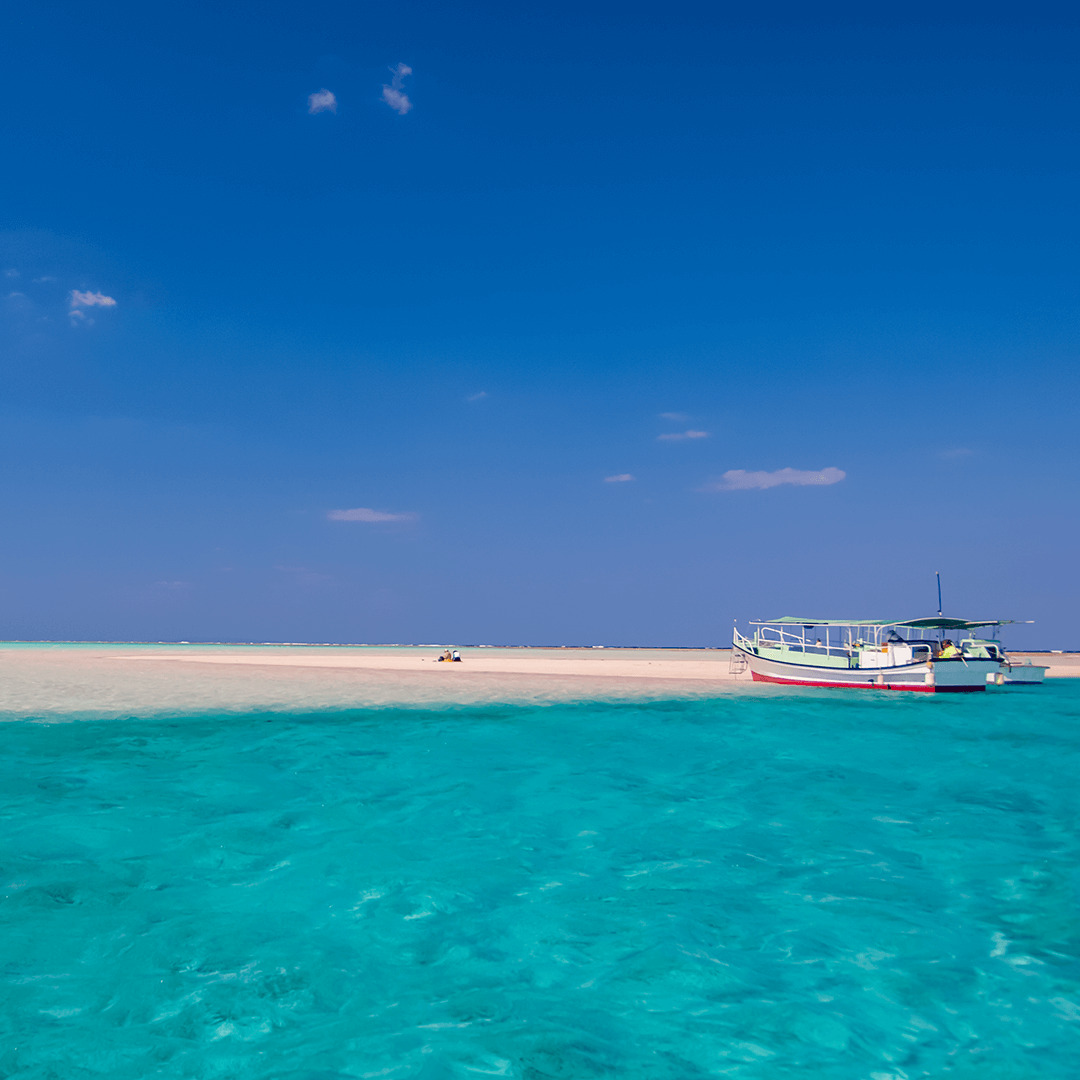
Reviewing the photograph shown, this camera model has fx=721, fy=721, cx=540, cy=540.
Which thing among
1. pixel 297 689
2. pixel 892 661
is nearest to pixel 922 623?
pixel 892 661

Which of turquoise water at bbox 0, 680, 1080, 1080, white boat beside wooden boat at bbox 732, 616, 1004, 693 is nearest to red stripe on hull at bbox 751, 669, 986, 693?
white boat beside wooden boat at bbox 732, 616, 1004, 693

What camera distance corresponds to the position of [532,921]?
9617mm

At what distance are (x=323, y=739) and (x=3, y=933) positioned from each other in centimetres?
1609

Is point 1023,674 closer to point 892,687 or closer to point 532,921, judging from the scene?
point 892,687

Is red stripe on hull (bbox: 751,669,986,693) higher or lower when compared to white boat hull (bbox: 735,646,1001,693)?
lower

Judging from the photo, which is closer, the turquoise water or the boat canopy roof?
the turquoise water

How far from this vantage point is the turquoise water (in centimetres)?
673

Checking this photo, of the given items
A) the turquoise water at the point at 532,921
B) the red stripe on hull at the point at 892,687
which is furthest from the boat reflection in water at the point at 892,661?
the turquoise water at the point at 532,921

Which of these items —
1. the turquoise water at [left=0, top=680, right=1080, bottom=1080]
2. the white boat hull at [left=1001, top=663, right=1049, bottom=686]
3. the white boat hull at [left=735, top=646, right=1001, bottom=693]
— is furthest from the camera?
the white boat hull at [left=1001, top=663, right=1049, bottom=686]

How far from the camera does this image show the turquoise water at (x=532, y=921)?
22.1 ft

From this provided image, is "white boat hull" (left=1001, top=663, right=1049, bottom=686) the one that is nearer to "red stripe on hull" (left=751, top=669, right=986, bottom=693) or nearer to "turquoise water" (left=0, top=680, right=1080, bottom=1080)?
"red stripe on hull" (left=751, top=669, right=986, bottom=693)

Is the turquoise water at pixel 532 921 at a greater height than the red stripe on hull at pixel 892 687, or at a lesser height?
greater

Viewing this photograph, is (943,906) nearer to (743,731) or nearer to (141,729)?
(743,731)

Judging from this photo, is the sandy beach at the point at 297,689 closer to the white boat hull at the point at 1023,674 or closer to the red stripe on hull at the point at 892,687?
the red stripe on hull at the point at 892,687
